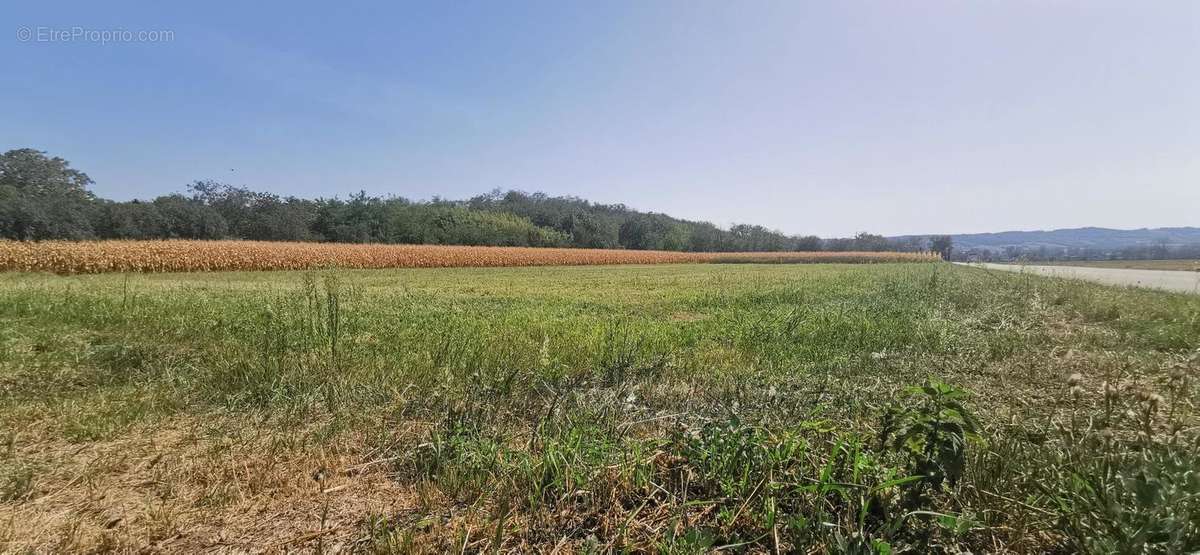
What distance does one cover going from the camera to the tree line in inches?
1851

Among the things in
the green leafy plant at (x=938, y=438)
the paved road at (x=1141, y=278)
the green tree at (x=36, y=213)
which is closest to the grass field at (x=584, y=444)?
the green leafy plant at (x=938, y=438)

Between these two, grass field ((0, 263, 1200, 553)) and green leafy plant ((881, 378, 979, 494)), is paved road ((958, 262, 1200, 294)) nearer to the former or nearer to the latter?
grass field ((0, 263, 1200, 553))

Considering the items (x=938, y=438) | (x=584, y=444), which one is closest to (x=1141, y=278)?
(x=938, y=438)

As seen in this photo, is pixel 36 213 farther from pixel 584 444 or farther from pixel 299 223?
pixel 584 444

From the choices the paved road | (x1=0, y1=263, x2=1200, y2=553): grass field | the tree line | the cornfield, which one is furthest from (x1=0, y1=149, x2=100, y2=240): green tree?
the paved road

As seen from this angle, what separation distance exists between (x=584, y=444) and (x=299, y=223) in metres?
76.4

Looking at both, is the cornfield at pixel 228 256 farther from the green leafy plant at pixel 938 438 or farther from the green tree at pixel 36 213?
the green tree at pixel 36 213

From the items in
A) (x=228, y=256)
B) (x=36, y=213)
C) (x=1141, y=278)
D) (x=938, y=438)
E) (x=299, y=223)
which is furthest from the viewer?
(x=299, y=223)

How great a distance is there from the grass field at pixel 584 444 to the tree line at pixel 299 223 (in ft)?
203

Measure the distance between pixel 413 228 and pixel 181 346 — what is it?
61.7 metres

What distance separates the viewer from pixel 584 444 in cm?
223

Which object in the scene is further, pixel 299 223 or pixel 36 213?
pixel 299 223

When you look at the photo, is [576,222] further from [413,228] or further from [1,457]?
[1,457]

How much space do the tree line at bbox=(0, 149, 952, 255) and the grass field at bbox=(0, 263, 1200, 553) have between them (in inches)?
2441
